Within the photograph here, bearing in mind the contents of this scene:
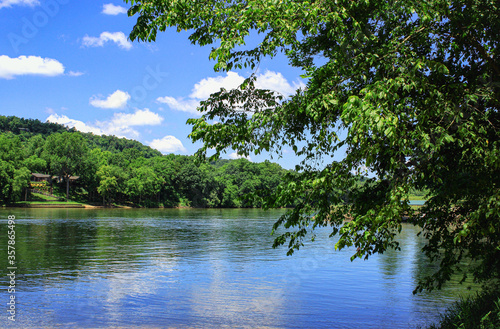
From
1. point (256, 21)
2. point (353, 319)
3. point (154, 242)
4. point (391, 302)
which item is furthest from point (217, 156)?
point (154, 242)

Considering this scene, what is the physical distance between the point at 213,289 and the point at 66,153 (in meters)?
121

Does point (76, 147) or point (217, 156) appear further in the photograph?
point (76, 147)

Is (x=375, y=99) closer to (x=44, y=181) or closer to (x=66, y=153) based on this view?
(x=44, y=181)

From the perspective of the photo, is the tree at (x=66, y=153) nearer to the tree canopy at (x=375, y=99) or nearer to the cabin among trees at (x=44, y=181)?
the cabin among trees at (x=44, y=181)

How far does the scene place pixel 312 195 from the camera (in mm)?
7719

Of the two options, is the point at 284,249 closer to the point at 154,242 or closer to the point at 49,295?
the point at 154,242

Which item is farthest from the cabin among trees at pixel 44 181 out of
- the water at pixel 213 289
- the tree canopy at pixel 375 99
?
the tree canopy at pixel 375 99

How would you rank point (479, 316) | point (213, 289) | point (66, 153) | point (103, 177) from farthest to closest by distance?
point (66, 153)
point (103, 177)
point (213, 289)
point (479, 316)

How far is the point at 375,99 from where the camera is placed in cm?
634

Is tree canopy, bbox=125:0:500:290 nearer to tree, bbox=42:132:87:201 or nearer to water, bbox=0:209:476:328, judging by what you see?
water, bbox=0:209:476:328

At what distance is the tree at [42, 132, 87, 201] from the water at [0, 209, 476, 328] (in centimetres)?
9794

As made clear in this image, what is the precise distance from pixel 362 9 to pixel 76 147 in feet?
423

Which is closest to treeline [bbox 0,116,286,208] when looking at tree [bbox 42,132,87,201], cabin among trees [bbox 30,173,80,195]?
tree [bbox 42,132,87,201]

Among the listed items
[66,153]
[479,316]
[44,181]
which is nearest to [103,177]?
[44,181]
